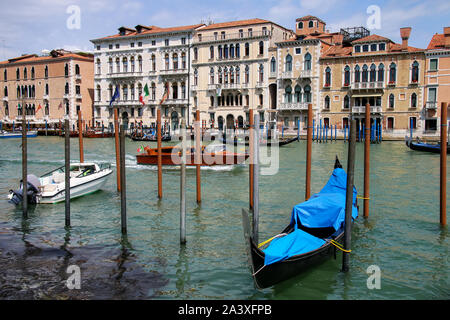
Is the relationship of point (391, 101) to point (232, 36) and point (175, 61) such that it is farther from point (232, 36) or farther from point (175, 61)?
point (175, 61)

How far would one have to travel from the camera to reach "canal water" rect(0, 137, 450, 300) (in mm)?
4797

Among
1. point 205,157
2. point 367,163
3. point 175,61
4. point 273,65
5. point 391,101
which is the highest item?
point 175,61

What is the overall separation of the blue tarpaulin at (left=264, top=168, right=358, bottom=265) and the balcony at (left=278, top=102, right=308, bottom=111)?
2355cm

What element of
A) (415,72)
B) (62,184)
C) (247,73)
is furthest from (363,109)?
(62,184)

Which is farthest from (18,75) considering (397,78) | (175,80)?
(397,78)

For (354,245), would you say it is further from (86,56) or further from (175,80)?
(86,56)

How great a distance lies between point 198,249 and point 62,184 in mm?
4066

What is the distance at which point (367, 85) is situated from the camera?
2833 cm

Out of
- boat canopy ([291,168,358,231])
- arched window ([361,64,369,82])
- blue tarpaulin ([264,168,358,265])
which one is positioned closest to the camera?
blue tarpaulin ([264,168,358,265])

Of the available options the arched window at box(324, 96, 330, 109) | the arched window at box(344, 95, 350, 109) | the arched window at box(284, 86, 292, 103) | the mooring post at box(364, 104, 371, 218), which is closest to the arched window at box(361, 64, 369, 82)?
the arched window at box(344, 95, 350, 109)

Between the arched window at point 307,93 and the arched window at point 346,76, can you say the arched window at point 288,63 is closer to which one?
the arched window at point 307,93

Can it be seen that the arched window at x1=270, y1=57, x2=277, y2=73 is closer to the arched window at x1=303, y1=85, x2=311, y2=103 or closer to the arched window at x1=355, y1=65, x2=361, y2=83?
the arched window at x1=303, y1=85, x2=311, y2=103

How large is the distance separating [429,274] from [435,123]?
2374cm

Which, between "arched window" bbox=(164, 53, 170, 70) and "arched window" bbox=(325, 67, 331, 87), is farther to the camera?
"arched window" bbox=(164, 53, 170, 70)
